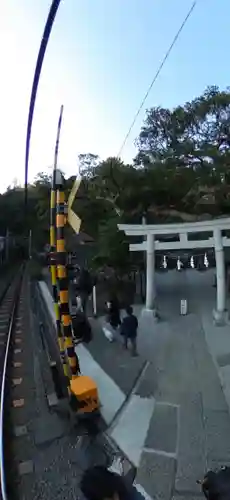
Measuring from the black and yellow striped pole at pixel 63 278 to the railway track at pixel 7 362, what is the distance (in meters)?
1.31

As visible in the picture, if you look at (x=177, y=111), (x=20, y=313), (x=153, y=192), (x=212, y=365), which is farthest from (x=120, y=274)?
(x=177, y=111)

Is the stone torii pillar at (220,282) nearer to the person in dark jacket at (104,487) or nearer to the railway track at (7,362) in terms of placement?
the railway track at (7,362)

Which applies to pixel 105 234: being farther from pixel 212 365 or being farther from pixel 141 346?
pixel 212 365

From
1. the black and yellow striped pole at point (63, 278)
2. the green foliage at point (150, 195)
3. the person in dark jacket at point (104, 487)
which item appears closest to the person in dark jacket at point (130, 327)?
the black and yellow striped pole at point (63, 278)

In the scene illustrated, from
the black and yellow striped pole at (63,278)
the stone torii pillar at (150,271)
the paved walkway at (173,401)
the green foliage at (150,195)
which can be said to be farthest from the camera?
the green foliage at (150,195)

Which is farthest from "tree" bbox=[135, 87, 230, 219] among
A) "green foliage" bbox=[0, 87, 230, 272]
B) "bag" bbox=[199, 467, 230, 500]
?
"bag" bbox=[199, 467, 230, 500]

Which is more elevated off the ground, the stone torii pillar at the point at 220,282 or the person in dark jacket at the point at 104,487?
the stone torii pillar at the point at 220,282

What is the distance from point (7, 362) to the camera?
9.01 m

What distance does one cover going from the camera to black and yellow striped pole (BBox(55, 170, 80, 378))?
567 centimetres

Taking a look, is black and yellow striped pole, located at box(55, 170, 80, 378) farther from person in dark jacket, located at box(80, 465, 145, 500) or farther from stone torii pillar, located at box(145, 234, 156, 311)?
stone torii pillar, located at box(145, 234, 156, 311)

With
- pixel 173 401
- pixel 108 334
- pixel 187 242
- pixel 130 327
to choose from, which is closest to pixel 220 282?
pixel 187 242

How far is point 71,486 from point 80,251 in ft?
35.4

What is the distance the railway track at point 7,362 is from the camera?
5.14 meters

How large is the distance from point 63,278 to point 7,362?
13.8ft
